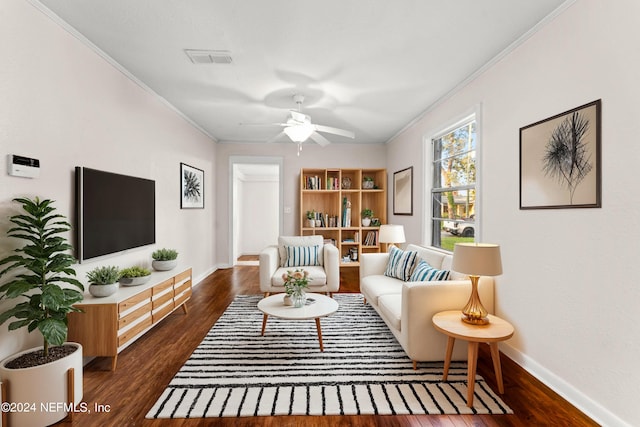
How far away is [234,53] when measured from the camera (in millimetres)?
2658

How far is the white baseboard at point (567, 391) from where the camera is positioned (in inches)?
68.3

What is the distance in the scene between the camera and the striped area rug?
191 cm

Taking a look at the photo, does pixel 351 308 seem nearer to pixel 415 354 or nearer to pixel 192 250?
pixel 415 354

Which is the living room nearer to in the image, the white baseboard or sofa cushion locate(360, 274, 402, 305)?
the white baseboard

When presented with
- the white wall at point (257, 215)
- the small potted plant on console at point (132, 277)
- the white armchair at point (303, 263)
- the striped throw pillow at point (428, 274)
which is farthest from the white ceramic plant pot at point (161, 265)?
the white wall at point (257, 215)

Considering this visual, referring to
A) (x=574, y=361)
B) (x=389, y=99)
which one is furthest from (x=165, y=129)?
(x=574, y=361)

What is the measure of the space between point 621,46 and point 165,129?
4.22m

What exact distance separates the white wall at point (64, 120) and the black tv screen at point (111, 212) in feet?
0.31

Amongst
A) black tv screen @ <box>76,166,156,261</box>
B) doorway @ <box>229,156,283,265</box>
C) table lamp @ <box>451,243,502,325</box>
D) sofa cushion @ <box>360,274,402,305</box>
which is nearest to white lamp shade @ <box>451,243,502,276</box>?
table lamp @ <box>451,243,502,325</box>

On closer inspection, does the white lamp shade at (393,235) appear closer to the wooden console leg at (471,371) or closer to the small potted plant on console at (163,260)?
the wooden console leg at (471,371)

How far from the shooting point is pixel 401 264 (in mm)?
3475

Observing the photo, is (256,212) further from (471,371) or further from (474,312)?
(471,371)

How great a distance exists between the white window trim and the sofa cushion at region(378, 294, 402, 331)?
102 cm

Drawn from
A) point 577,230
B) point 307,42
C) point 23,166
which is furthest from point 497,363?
point 23,166
